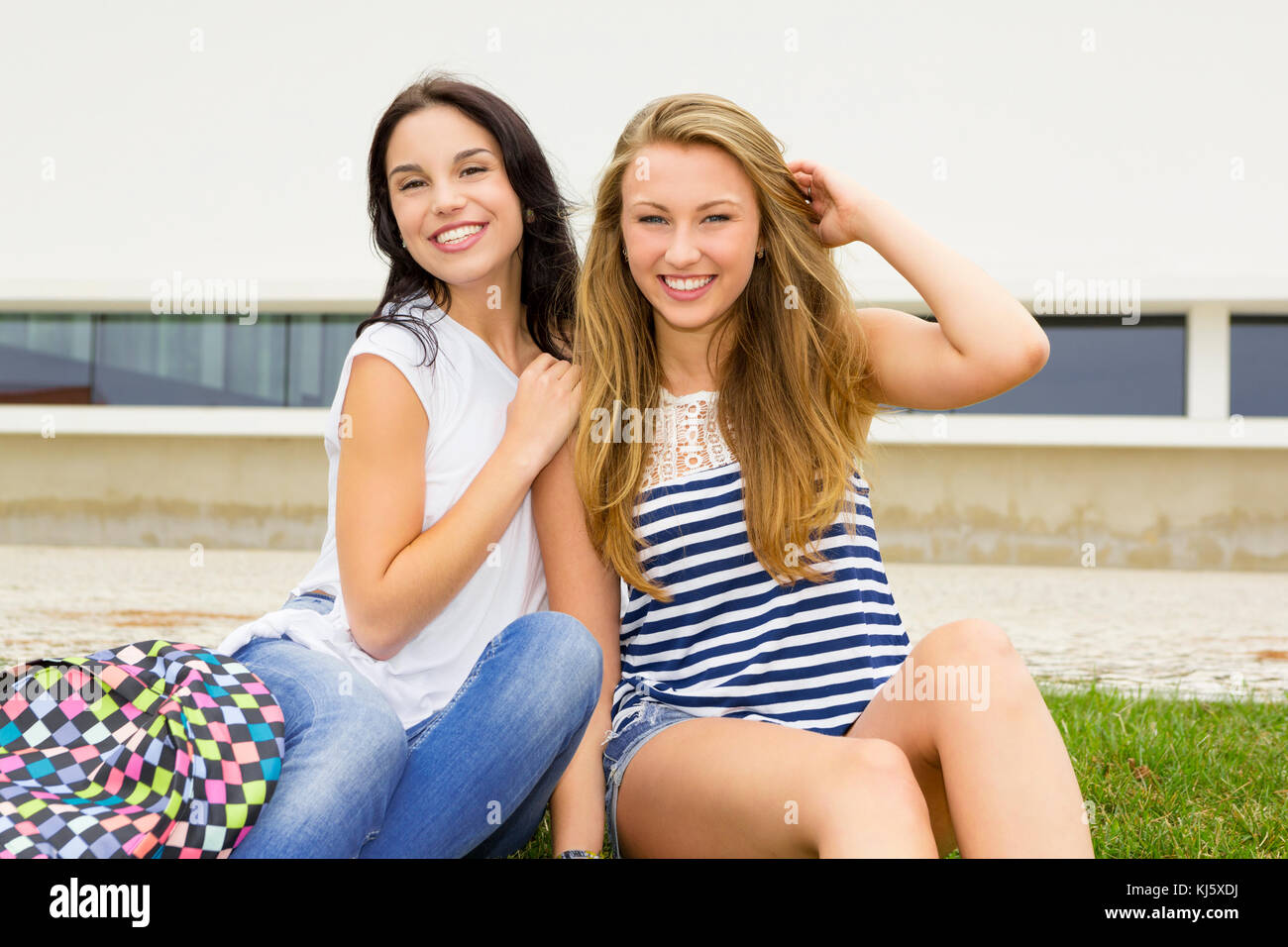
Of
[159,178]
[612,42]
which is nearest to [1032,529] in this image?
[612,42]

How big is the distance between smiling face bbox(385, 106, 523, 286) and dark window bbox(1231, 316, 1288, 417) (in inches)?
525

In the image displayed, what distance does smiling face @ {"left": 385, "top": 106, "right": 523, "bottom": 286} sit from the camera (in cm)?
233

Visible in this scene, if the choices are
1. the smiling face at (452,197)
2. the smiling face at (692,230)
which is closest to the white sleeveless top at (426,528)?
the smiling face at (452,197)

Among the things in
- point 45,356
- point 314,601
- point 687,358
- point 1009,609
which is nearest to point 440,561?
point 314,601

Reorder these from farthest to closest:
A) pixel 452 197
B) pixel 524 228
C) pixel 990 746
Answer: pixel 524 228, pixel 452 197, pixel 990 746

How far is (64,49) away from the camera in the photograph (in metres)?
14.4

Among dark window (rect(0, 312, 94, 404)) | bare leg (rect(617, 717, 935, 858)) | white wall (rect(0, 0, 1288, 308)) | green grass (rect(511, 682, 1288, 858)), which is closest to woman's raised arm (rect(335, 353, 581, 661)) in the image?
bare leg (rect(617, 717, 935, 858))

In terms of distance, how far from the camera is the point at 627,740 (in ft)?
6.92

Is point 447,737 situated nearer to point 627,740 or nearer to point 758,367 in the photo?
point 627,740

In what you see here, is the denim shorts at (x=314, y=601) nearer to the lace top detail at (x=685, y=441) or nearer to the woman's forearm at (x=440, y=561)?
the woman's forearm at (x=440, y=561)

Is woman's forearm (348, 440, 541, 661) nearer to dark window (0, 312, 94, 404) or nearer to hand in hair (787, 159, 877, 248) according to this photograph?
hand in hair (787, 159, 877, 248)

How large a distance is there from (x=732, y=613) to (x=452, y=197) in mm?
990
